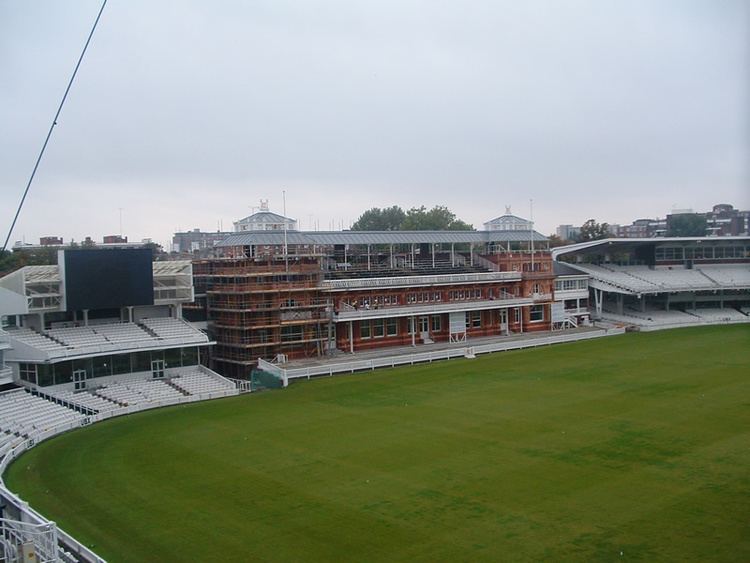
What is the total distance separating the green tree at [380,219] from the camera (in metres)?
116

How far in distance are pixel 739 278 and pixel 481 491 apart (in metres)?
54.7

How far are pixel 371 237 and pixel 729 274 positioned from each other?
1367 inches

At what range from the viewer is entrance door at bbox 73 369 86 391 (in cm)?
3881

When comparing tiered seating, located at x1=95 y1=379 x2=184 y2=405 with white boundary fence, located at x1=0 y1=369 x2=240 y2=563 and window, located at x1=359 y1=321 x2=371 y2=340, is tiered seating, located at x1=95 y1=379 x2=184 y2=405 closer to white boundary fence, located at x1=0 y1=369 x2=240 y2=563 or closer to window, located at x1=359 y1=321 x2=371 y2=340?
window, located at x1=359 y1=321 x2=371 y2=340

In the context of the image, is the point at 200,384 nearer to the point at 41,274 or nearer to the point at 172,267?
the point at 172,267

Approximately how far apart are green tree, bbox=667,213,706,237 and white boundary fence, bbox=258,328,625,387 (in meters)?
54.4

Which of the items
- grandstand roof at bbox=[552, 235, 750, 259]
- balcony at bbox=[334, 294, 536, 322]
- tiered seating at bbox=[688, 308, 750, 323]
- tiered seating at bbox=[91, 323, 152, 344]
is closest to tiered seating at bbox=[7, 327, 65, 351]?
tiered seating at bbox=[91, 323, 152, 344]

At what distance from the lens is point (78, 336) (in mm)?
40438

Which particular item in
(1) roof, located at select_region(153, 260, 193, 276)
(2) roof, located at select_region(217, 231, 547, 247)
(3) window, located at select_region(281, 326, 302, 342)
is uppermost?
(2) roof, located at select_region(217, 231, 547, 247)

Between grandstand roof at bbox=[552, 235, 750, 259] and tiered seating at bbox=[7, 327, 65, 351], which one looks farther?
grandstand roof at bbox=[552, 235, 750, 259]

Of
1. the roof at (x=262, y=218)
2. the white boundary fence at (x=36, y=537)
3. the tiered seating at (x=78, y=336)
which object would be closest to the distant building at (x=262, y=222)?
the roof at (x=262, y=218)

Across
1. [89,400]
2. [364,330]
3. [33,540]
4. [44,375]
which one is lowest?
[89,400]

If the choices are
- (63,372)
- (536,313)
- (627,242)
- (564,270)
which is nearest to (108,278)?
(63,372)

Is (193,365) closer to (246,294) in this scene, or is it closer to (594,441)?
(246,294)
